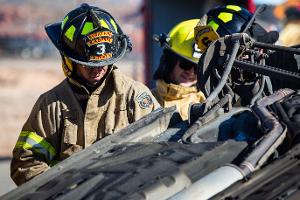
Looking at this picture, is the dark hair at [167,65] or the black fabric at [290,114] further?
the dark hair at [167,65]

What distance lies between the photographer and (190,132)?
11.0ft

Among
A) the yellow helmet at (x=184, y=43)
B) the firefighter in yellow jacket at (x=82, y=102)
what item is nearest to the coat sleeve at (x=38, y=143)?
the firefighter in yellow jacket at (x=82, y=102)

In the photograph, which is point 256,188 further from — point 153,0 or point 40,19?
point 40,19

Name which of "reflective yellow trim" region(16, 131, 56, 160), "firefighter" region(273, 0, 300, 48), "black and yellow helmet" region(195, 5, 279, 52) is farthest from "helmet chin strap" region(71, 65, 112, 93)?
"firefighter" region(273, 0, 300, 48)

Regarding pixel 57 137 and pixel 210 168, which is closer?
pixel 210 168

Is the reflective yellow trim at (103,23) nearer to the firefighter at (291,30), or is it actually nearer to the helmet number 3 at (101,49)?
the helmet number 3 at (101,49)

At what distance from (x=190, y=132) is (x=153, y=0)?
25.4ft

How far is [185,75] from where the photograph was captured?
5.77m

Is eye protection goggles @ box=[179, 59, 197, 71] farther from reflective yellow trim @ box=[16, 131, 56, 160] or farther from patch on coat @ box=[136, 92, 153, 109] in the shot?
reflective yellow trim @ box=[16, 131, 56, 160]

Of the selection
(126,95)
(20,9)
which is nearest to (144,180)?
(126,95)

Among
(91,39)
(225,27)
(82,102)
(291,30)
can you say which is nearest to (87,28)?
(91,39)

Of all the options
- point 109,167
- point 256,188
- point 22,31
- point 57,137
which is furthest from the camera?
point 22,31

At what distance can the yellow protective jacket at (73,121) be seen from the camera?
4277 mm

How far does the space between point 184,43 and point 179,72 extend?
0.69 feet
